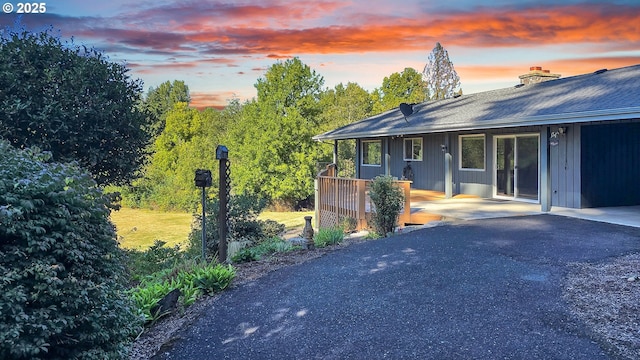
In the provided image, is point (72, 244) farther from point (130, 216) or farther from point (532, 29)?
point (130, 216)

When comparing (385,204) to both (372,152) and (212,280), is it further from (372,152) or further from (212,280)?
(372,152)

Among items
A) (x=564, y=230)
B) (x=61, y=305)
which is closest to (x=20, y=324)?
(x=61, y=305)

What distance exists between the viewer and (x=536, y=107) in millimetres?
11750

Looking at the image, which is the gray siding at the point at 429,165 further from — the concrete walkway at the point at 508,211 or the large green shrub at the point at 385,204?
the large green shrub at the point at 385,204

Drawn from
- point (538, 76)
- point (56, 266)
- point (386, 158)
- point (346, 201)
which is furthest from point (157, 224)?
point (56, 266)

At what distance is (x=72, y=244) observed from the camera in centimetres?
299

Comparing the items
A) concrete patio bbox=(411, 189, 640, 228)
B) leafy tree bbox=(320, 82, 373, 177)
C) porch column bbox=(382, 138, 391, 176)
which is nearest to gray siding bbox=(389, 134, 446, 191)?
porch column bbox=(382, 138, 391, 176)

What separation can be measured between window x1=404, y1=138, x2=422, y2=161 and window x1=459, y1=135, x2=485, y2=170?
227cm

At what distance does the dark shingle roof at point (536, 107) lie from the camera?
9.55 meters

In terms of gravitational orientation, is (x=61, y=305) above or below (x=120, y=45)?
below

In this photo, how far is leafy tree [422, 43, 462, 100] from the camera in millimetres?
39469

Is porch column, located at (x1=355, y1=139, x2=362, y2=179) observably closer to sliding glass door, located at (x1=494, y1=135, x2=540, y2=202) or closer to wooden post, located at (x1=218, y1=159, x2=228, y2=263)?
sliding glass door, located at (x1=494, y1=135, x2=540, y2=202)

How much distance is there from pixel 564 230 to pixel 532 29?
1279 cm

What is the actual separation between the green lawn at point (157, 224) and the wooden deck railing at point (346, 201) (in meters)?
3.23
